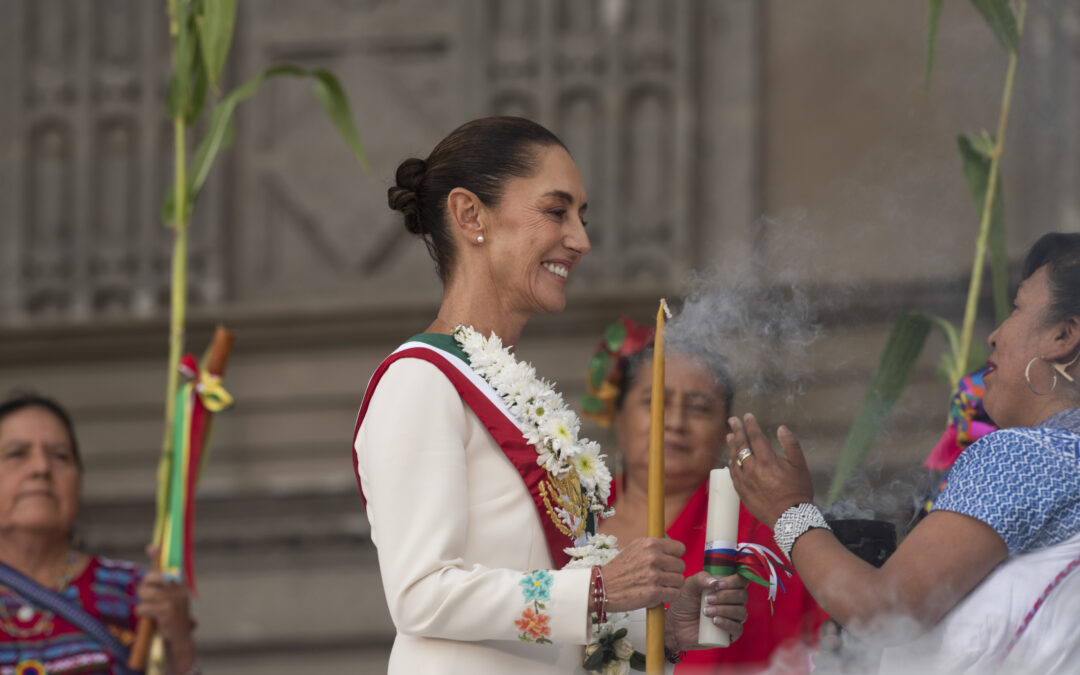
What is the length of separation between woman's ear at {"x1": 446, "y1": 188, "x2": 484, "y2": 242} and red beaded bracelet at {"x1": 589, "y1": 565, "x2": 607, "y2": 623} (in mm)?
550

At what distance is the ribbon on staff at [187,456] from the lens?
3.42 meters

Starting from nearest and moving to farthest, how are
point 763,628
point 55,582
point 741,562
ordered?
point 741,562 → point 763,628 → point 55,582

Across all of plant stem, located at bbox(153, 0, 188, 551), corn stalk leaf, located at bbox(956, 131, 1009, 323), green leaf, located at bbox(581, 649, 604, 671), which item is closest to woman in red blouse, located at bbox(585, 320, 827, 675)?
green leaf, located at bbox(581, 649, 604, 671)

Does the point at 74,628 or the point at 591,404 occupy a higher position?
the point at 591,404

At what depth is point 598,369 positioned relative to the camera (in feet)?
12.2

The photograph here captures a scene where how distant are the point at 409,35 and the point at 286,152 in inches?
27.3

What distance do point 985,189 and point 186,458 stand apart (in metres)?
1.84

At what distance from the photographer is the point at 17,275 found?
20.4ft

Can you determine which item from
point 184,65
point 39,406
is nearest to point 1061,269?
point 184,65

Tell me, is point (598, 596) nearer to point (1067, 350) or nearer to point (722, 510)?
point (722, 510)

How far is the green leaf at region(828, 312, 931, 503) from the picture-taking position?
112 inches

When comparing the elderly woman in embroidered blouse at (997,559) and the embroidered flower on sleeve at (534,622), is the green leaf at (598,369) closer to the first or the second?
the elderly woman in embroidered blouse at (997,559)

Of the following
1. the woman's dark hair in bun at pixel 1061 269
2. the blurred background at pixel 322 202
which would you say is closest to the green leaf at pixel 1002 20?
the woman's dark hair in bun at pixel 1061 269

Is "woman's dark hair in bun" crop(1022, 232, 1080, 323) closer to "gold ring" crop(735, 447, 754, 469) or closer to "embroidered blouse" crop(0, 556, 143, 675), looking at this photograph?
"gold ring" crop(735, 447, 754, 469)
